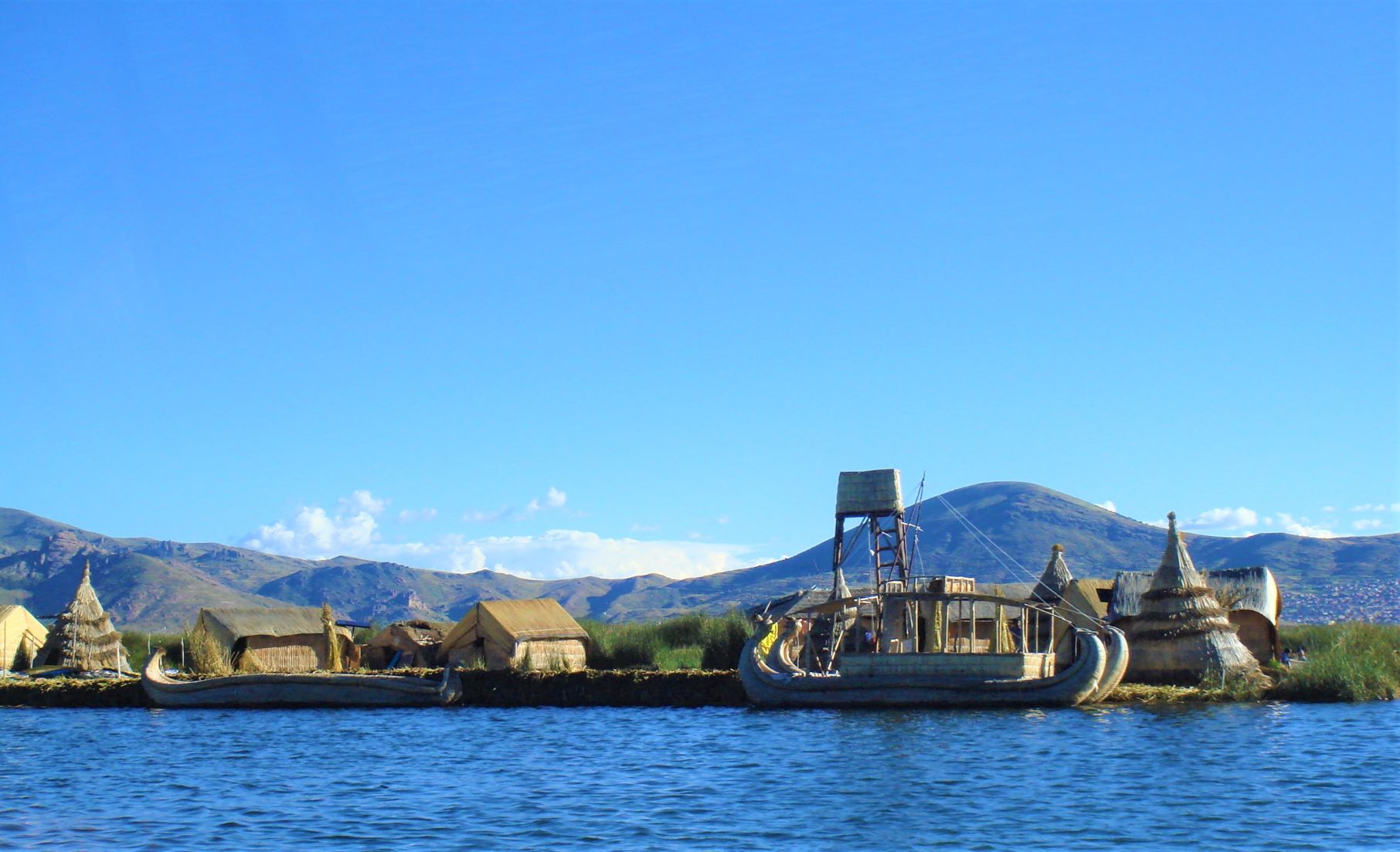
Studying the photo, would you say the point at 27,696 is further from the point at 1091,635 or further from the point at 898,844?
the point at 898,844

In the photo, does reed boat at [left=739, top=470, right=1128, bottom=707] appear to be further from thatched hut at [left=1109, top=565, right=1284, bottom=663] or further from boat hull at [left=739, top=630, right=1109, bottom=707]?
thatched hut at [left=1109, top=565, right=1284, bottom=663]

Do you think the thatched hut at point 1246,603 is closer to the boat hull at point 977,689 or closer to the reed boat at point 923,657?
the reed boat at point 923,657

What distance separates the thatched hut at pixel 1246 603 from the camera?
47.6 metres

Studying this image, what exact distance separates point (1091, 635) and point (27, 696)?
121 ft

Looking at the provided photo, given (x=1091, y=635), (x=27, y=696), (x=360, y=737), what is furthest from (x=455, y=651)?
(x=1091, y=635)

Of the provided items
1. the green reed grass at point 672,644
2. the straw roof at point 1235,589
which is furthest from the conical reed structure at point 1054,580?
the green reed grass at point 672,644

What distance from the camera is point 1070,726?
3503cm

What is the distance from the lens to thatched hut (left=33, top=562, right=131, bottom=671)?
192 ft

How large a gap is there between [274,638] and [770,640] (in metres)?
21.9

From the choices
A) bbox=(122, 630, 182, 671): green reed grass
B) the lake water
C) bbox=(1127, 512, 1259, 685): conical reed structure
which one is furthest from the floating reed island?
the lake water

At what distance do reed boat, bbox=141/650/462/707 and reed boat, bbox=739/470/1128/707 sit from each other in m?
11.0

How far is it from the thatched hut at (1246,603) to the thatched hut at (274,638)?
29.5 metres

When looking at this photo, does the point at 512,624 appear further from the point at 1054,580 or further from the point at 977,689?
the point at 977,689

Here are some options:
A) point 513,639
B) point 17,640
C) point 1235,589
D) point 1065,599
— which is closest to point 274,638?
point 513,639
